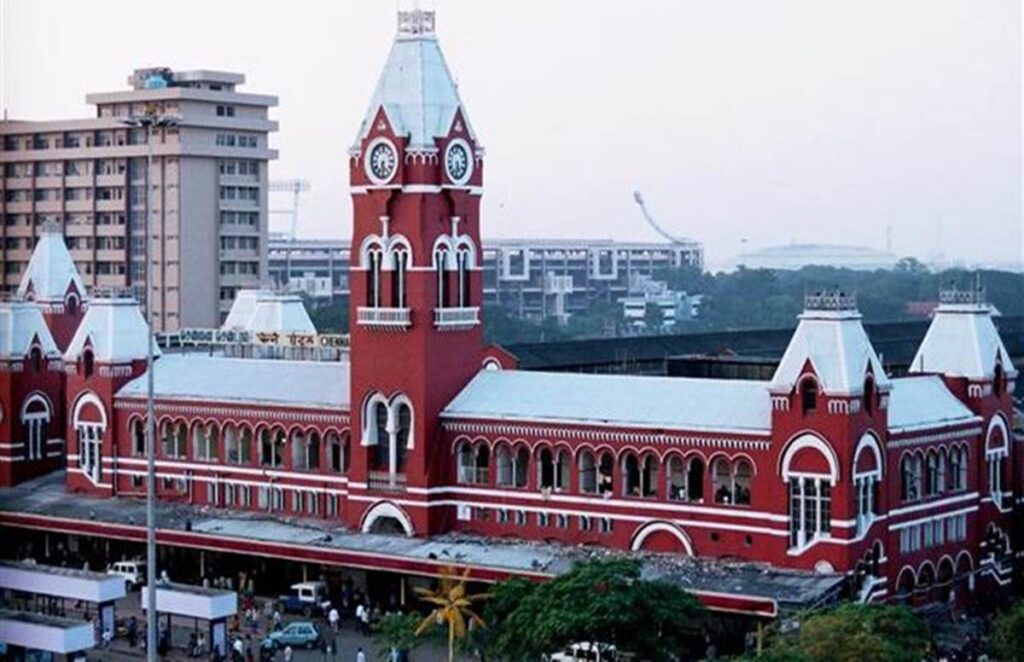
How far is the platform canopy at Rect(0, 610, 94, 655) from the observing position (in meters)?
37.8

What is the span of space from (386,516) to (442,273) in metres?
6.35

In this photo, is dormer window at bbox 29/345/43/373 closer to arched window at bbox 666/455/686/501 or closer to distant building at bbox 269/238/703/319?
arched window at bbox 666/455/686/501

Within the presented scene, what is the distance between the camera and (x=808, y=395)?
4172cm

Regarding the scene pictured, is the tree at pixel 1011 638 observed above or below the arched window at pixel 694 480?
below

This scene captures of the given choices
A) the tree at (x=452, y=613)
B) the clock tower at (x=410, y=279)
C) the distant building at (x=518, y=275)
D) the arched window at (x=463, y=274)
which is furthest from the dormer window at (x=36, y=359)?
the distant building at (x=518, y=275)

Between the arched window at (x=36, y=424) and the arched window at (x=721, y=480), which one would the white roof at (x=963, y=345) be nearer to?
the arched window at (x=721, y=480)

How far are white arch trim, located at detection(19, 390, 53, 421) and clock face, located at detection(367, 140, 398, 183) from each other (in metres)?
15.4

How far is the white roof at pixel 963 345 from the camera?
47625mm

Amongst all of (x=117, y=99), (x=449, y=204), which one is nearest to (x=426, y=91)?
(x=449, y=204)

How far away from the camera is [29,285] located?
6175cm

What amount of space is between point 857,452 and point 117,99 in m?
60.8

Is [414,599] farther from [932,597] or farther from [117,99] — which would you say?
[117,99]

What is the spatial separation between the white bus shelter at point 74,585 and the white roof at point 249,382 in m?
9.05

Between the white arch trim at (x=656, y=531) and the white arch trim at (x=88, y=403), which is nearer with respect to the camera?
the white arch trim at (x=656, y=531)
